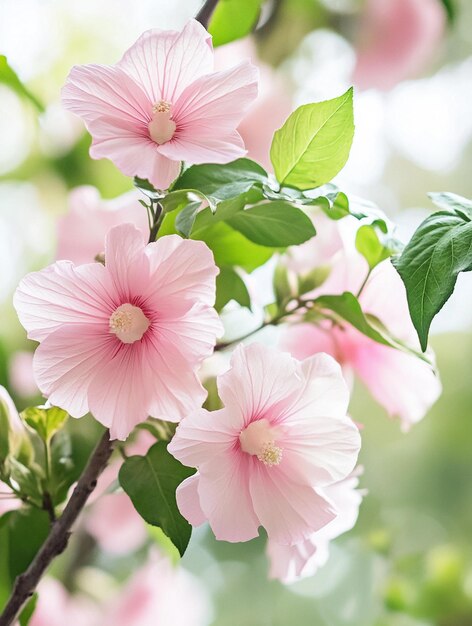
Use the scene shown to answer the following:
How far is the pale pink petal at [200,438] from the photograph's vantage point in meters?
0.25

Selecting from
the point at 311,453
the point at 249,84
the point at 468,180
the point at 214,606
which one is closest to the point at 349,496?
the point at 311,453

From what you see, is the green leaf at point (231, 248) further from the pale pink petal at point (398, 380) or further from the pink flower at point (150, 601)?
the pink flower at point (150, 601)

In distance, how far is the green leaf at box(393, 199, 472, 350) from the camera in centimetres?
25

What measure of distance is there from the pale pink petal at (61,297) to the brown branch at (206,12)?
0.43ft

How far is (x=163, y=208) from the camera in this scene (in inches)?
10.6

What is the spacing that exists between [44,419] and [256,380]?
97 millimetres

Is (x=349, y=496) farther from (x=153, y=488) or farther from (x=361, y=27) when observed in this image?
(x=361, y=27)

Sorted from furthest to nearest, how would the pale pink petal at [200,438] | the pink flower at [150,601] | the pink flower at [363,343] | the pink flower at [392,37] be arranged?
the pink flower at [392,37] < the pink flower at [150,601] < the pink flower at [363,343] < the pale pink petal at [200,438]

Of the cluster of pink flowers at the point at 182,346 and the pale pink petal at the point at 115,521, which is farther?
the pale pink petal at the point at 115,521

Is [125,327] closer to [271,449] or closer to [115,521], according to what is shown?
[271,449]

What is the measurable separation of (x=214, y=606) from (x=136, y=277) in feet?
2.67

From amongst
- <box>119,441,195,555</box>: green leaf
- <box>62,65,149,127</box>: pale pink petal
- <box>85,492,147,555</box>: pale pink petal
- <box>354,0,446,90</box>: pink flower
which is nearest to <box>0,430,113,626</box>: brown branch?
<box>119,441,195,555</box>: green leaf

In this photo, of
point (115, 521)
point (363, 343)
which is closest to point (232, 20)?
point (363, 343)

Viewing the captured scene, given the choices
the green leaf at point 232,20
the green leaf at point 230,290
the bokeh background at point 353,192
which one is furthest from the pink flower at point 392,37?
the green leaf at point 230,290
